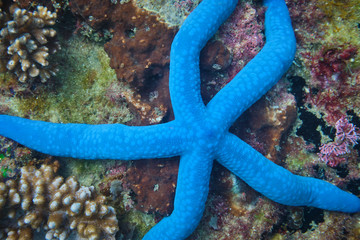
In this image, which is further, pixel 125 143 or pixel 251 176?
pixel 251 176

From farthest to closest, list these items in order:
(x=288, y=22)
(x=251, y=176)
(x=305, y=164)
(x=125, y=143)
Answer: (x=305, y=164) → (x=288, y=22) → (x=251, y=176) → (x=125, y=143)

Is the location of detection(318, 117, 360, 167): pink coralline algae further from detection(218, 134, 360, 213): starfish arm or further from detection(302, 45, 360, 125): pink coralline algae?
detection(218, 134, 360, 213): starfish arm

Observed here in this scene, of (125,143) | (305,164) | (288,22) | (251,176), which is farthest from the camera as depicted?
(305,164)

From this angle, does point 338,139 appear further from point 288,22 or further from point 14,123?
point 14,123

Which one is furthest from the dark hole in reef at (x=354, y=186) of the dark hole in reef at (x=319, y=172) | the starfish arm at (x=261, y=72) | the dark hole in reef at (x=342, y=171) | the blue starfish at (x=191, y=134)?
the starfish arm at (x=261, y=72)

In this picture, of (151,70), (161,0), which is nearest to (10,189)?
(151,70)

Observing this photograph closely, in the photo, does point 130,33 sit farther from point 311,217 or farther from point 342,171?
point 311,217

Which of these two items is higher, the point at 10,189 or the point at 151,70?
the point at 151,70
